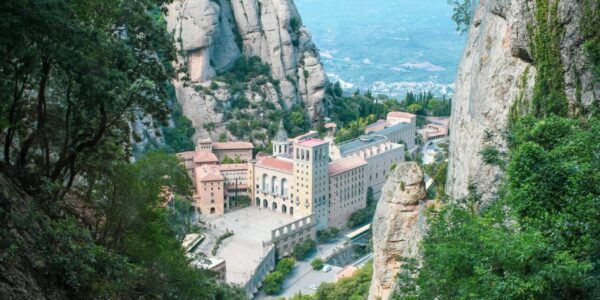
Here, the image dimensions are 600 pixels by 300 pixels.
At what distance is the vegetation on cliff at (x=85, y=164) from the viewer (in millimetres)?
10992

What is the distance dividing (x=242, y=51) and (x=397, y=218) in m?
61.4

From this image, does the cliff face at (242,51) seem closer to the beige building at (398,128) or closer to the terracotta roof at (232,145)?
the terracotta roof at (232,145)

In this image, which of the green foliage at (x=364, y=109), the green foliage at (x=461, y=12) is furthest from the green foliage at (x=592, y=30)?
the green foliage at (x=364, y=109)

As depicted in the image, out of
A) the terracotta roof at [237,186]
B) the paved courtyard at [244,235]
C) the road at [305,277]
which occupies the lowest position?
the road at [305,277]

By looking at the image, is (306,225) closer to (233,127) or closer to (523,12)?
(233,127)

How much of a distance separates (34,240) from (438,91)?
16222cm

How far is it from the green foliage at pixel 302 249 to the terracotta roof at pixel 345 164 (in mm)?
7493

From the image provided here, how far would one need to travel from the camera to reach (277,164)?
59.6 meters

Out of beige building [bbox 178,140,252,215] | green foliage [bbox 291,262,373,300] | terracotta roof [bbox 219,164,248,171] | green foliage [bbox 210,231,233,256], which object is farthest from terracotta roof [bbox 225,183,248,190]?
green foliage [bbox 291,262,373,300]

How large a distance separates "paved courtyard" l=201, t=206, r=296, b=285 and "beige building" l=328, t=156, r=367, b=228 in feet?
13.3

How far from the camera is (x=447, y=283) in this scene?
35.4 ft

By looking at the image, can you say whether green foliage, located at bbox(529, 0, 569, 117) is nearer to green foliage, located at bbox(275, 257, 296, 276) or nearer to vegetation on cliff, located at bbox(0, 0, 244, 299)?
vegetation on cliff, located at bbox(0, 0, 244, 299)

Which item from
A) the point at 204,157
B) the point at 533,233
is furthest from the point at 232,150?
the point at 533,233

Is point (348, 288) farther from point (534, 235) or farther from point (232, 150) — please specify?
point (232, 150)
